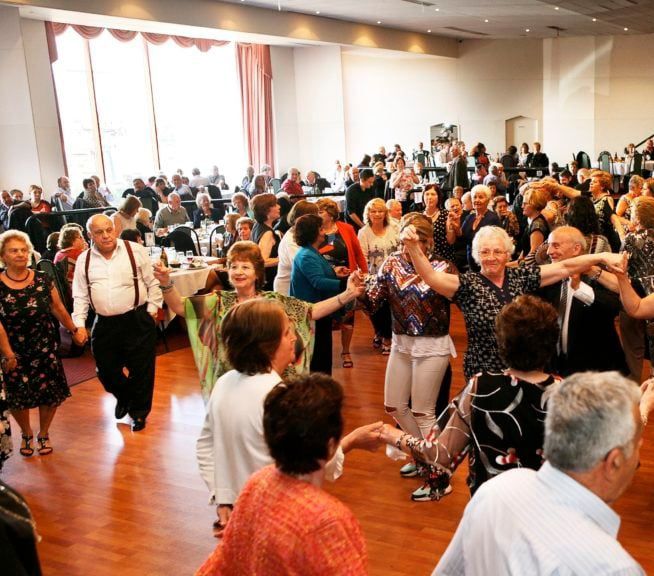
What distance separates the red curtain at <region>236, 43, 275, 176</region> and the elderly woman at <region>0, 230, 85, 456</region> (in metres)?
16.4

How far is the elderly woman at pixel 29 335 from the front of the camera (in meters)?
5.02

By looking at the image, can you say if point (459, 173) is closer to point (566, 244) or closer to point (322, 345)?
point (322, 345)

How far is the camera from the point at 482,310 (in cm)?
340

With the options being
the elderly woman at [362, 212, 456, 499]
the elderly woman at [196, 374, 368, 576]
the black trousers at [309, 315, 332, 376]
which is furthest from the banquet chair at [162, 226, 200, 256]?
the elderly woman at [196, 374, 368, 576]

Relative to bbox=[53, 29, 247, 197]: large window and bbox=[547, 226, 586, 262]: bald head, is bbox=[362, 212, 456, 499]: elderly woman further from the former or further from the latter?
bbox=[53, 29, 247, 197]: large window

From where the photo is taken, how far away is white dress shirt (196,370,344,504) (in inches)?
92.1

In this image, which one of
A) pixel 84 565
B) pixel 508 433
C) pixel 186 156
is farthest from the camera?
pixel 186 156

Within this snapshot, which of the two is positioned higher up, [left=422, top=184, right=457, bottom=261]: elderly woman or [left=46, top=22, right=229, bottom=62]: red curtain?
[left=46, top=22, right=229, bottom=62]: red curtain

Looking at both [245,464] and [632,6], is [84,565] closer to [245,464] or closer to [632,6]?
[245,464]

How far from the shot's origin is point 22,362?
5.21m

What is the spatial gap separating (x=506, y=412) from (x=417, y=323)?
181 centimetres

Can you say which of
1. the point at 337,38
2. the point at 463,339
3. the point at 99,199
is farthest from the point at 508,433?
the point at 337,38

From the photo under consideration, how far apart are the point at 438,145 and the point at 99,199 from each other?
975 centimetres

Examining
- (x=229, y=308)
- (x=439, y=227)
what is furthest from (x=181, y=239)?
(x=229, y=308)
